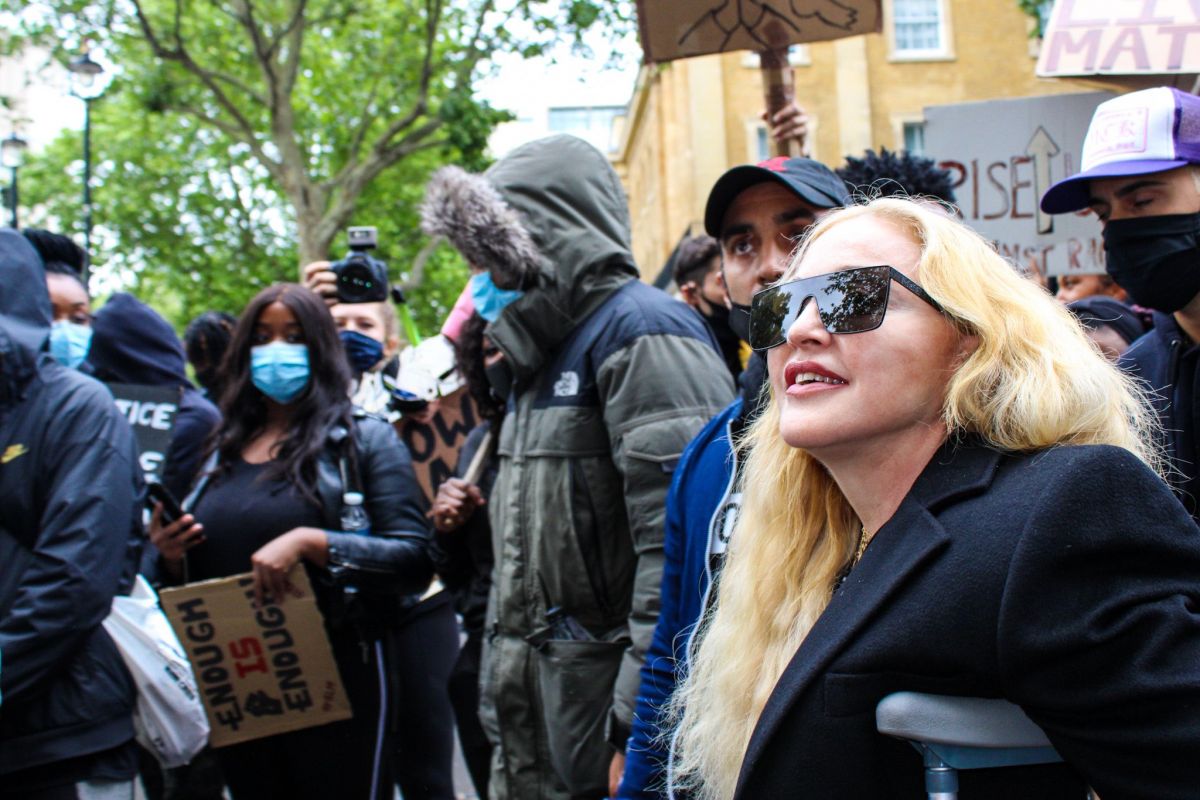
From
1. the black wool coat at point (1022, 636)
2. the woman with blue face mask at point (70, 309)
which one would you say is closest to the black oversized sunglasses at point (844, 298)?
the black wool coat at point (1022, 636)

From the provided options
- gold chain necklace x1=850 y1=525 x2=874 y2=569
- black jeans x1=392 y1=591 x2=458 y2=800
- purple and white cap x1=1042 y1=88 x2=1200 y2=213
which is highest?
purple and white cap x1=1042 y1=88 x2=1200 y2=213

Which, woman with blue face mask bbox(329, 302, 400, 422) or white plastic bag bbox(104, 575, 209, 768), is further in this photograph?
woman with blue face mask bbox(329, 302, 400, 422)

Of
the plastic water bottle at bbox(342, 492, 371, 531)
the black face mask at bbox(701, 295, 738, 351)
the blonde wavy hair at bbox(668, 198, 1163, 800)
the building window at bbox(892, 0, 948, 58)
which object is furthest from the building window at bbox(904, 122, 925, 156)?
the blonde wavy hair at bbox(668, 198, 1163, 800)

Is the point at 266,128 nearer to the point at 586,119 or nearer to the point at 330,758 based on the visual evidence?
the point at 330,758

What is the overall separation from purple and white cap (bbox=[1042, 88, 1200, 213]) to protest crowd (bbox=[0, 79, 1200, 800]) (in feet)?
0.04

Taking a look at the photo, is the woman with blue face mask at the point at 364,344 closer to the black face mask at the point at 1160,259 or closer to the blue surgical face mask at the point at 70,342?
the blue surgical face mask at the point at 70,342

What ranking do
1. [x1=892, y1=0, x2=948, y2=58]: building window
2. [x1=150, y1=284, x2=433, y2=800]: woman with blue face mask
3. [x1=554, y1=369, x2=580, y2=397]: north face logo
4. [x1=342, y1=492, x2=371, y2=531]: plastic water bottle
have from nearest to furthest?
[x1=554, y1=369, x2=580, y2=397]: north face logo
[x1=150, y1=284, x2=433, y2=800]: woman with blue face mask
[x1=342, y1=492, x2=371, y2=531]: plastic water bottle
[x1=892, y1=0, x2=948, y2=58]: building window

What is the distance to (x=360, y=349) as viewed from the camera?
543 centimetres

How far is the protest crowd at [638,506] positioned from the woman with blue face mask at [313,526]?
1 cm

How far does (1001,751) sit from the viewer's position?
58.9 inches

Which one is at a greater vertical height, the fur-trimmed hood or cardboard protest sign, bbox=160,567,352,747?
the fur-trimmed hood

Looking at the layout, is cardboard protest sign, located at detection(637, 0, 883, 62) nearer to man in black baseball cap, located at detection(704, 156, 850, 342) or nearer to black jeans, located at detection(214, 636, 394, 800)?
man in black baseball cap, located at detection(704, 156, 850, 342)

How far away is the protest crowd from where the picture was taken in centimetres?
147

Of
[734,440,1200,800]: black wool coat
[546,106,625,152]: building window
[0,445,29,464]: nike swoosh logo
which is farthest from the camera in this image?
[546,106,625,152]: building window
